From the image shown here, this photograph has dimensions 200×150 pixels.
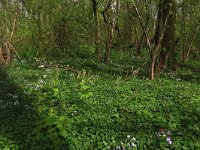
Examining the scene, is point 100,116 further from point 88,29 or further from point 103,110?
point 88,29

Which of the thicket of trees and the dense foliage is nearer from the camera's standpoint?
the dense foliage

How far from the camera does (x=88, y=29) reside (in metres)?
27.3

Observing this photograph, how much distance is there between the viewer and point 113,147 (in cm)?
802

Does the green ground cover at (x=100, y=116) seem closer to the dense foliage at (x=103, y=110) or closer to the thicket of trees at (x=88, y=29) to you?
the dense foliage at (x=103, y=110)

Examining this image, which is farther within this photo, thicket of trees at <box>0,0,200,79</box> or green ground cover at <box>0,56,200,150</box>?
thicket of trees at <box>0,0,200,79</box>

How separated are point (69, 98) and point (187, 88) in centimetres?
443

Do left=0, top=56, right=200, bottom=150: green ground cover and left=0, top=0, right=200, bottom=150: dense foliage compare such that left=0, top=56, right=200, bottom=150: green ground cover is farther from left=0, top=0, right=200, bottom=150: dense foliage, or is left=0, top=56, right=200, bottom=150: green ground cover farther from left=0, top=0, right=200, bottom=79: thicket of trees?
left=0, top=0, right=200, bottom=79: thicket of trees

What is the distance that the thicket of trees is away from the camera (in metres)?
21.9

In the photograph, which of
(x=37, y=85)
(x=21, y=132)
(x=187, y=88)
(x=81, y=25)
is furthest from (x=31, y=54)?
(x=21, y=132)

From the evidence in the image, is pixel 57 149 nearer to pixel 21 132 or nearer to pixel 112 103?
pixel 21 132

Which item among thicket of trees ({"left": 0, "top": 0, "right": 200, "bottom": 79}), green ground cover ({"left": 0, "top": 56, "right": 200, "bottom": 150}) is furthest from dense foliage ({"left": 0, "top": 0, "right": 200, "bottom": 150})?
thicket of trees ({"left": 0, "top": 0, "right": 200, "bottom": 79})

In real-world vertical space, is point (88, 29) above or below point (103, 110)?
above

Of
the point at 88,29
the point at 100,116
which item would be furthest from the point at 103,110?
the point at 88,29

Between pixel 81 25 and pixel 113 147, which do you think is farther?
pixel 81 25
